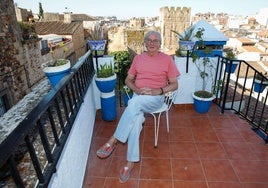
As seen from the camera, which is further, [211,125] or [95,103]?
[95,103]

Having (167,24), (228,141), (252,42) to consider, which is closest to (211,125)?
(228,141)

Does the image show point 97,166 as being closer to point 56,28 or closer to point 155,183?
point 155,183

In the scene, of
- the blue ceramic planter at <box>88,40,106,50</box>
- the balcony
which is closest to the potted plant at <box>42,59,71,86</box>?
the balcony

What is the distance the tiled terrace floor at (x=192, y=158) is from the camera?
1.79m

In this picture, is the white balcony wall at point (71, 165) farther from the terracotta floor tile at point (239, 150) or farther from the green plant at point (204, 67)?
the green plant at point (204, 67)

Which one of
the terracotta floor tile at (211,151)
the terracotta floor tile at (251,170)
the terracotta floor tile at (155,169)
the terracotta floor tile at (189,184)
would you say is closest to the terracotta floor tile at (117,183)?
the terracotta floor tile at (155,169)

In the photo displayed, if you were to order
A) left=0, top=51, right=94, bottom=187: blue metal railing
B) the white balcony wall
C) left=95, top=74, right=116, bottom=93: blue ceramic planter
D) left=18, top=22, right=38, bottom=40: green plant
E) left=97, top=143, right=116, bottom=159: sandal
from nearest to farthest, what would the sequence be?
left=0, top=51, right=94, bottom=187: blue metal railing < the white balcony wall < left=97, top=143, right=116, bottom=159: sandal < left=95, top=74, right=116, bottom=93: blue ceramic planter < left=18, top=22, right=38, bottom=40: green plant

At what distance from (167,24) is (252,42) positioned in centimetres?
1371

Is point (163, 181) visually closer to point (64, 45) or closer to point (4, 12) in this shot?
point (4, 12)

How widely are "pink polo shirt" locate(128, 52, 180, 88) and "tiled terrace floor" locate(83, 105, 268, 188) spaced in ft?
2.46

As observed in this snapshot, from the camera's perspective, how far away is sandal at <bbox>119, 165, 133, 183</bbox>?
1.81 m

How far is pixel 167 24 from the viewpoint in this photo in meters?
16.7

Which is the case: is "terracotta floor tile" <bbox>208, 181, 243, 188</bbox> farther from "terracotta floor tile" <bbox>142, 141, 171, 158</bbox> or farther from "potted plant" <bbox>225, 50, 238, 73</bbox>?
"potted plant" <bbox>225, 50, 238, 73</bbox>

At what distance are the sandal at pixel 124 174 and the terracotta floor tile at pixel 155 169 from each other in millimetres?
136
